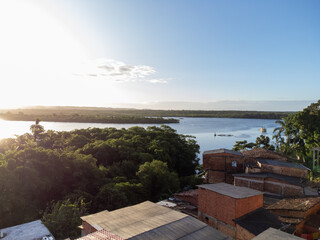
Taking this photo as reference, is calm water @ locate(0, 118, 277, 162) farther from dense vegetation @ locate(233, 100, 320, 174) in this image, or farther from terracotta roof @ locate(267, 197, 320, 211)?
terracotta roof @ locate(267, 197, 320, 211)

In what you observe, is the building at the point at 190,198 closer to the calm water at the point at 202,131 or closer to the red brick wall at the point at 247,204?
the red brick wall at the point at 247,204

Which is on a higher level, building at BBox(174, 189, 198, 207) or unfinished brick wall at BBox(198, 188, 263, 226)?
unfinished brick wall at BBox(198, 188, 263, 226)

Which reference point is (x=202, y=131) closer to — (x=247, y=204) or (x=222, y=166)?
(x=222, y=166)

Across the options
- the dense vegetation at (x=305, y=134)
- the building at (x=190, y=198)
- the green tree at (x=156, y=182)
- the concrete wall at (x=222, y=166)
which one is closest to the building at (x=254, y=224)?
the building at (x=190, y=198)

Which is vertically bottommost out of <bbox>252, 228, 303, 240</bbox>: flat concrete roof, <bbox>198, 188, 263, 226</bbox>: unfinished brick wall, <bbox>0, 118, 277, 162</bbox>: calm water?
<bbox>0, 118, 277, 162</bbox>: calm water

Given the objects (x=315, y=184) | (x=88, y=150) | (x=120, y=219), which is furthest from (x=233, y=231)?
(x=88, y=150)

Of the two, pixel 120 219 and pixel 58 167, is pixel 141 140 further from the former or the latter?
pixel 120 219

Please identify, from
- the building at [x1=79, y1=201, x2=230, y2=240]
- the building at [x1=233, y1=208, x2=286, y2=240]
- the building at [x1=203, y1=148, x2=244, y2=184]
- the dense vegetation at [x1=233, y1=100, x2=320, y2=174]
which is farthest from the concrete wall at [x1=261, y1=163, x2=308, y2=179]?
the building at [x1=79, y1=201, x2=230, y2=240]
